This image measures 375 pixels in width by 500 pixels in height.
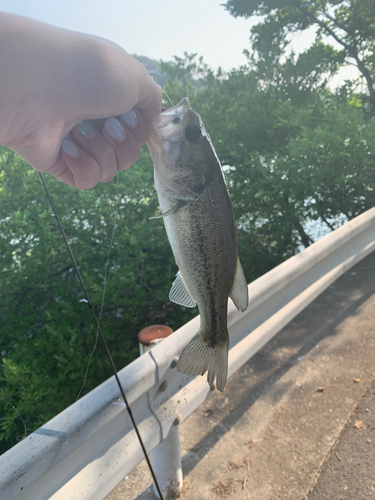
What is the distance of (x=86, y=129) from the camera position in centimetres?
132

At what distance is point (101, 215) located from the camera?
3639mm

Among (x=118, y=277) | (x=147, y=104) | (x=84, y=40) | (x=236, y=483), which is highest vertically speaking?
(x=84, y=40)

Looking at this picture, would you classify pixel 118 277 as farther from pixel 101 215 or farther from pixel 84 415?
pixel 84 415

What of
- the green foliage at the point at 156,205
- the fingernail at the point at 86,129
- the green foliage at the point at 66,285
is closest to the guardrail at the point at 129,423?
the green foliage at the point at 156,205

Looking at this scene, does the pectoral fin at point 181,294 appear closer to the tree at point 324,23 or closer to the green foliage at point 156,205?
the green foliage at point 156,205

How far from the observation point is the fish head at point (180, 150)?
124 cm

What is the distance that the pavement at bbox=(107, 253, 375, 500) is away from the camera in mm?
1831

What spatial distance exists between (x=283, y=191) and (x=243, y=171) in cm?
74

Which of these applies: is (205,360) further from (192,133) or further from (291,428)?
(291,428)

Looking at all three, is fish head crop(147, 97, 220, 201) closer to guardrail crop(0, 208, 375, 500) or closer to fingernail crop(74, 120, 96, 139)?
fingernail crop(74, 120, 96, 139)

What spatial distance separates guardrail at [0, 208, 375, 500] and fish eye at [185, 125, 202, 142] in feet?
3.27

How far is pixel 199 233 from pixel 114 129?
0.55 meters

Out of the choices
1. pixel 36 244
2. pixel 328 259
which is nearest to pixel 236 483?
pixel 328 259

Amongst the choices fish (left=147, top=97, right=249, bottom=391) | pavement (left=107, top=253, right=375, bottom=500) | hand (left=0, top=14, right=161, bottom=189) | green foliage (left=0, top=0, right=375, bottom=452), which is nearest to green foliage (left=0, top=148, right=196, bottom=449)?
green foliage (left=0, top=0, right=375, bottom=452)
